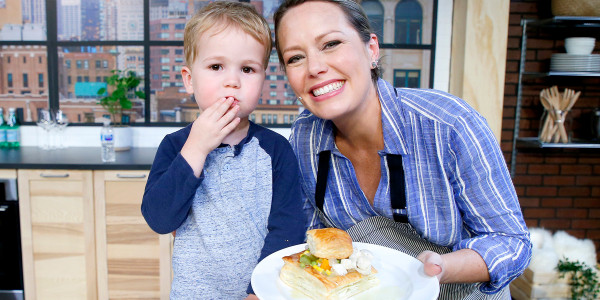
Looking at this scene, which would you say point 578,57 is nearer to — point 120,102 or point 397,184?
point 397,184

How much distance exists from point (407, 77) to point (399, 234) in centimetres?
251

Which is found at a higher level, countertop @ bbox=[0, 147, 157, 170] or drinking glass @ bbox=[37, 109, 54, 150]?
drinking glass @ bbox=[37, 109, 54, 150]

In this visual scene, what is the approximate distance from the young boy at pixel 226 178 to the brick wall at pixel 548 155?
2906mm

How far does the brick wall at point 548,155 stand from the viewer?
3469mm

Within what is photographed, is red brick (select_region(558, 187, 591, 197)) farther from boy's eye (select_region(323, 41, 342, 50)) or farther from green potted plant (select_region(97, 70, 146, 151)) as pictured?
green potted plant (select_region(97, 70, 146, 151))

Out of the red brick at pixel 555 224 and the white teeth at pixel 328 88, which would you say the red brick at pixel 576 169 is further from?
the white teeth at pixel 328 88

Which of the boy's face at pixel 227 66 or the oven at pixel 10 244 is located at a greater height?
the boy's face at pixel 227 66

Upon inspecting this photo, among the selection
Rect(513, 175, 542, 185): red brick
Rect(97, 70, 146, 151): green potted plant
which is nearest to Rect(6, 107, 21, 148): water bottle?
Rect(97, 70, 146, 151): green potted plant

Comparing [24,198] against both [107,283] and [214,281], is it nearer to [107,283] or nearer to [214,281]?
[107,283]

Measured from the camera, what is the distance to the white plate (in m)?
0.90

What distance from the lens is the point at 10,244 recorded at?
270 centimetres

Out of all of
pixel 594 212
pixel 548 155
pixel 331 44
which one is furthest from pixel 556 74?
pixel 331 44

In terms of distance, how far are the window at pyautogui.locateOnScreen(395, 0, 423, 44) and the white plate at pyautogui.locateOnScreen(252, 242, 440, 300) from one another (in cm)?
277

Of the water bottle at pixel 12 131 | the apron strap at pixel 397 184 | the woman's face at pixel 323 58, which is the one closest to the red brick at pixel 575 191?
the apron strap at pixel 397 184
